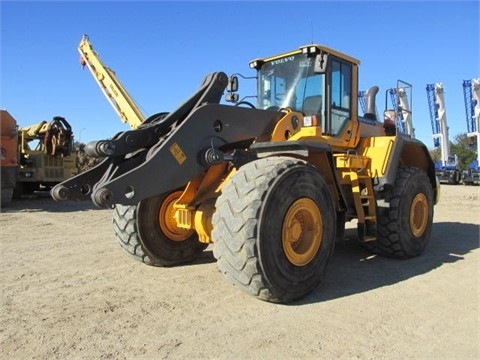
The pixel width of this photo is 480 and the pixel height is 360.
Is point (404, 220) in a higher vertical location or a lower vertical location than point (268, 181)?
lower

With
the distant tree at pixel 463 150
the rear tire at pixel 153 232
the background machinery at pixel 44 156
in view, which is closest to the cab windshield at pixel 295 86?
the rear tire at pixel 153 232

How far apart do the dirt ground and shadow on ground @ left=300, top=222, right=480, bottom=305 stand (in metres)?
0.01

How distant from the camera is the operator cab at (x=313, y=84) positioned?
5.75 meters

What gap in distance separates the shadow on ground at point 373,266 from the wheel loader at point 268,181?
0.62 feet

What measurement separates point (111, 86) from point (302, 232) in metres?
16.1

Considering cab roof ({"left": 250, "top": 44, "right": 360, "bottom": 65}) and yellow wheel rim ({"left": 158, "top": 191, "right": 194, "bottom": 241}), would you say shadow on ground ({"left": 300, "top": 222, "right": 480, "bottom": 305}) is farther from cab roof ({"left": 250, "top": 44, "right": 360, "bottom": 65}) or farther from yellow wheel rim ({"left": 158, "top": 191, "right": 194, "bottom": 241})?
cab roof ({"left": 250, "top": 44, "right": 360, "bottom": 65})

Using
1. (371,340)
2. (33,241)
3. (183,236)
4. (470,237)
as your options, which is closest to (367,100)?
(470,237)

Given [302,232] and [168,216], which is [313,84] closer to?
[302,232]

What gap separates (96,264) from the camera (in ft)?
19.4

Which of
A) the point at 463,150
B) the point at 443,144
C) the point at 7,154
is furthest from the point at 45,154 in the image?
the point at 463,150

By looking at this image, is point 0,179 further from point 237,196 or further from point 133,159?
point 237,196

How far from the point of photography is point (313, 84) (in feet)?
19.1

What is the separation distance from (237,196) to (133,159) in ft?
4.05

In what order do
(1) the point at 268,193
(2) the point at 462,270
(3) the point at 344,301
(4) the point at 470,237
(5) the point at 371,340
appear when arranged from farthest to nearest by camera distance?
(4) the point at 470,237, (2) the point at 462,270, (3) the point at 344,301, (1) the point at 268,193, (5) the point at 371,340
